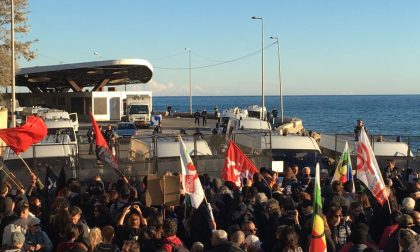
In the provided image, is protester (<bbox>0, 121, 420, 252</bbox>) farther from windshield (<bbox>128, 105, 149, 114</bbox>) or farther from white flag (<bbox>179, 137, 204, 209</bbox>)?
windshield (<bbox>128, 105, 149, 114</bbox>)

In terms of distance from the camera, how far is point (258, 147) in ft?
62.4

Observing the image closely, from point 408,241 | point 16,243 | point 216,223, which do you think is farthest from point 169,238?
point 408,241

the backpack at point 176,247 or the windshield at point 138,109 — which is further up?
the windshield at point 138,109

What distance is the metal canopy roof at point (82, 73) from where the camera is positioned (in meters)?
58.7

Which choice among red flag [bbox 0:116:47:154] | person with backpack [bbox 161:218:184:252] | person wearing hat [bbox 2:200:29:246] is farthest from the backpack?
red flag [bbox 0:116:47:154]

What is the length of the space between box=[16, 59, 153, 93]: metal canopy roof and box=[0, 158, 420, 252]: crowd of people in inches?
1891

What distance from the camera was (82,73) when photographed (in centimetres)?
6594

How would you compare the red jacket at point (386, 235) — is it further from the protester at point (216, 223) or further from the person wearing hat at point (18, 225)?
the person wearing hat at point (18, 225)

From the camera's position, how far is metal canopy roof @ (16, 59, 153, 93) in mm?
58719

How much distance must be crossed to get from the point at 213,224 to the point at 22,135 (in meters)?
6.78

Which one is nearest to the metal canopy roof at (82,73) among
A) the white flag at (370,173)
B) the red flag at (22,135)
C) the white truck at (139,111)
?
the white truck at (139,111)

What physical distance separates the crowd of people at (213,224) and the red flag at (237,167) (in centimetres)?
161

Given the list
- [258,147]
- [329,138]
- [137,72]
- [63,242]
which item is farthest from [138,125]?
[63,242]

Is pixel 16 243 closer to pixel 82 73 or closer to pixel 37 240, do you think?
pixel 37 240
